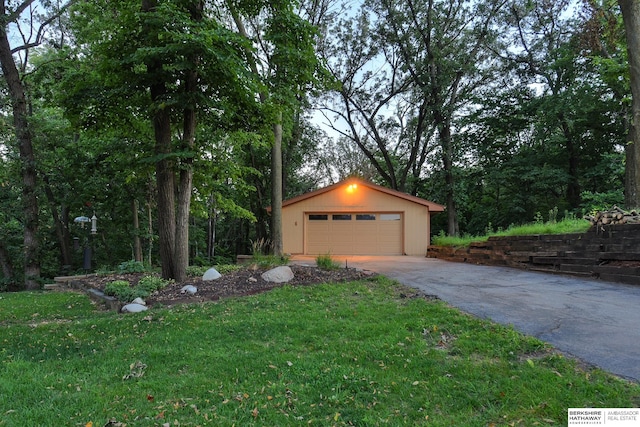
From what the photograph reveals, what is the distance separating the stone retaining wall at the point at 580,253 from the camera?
570 cm

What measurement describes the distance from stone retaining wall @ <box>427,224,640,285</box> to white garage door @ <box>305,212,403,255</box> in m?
5.55

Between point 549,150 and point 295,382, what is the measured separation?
58.1 ft

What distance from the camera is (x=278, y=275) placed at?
6.63 metres

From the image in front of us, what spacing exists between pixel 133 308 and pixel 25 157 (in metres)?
9.15

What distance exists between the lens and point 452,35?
1661 centimetres

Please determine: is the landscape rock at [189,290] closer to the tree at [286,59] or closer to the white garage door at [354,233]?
the tree at [286,59]

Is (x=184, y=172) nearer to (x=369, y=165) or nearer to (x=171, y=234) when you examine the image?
(x=171, y=234)

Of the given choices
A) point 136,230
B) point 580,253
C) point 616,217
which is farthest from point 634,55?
point 136,230

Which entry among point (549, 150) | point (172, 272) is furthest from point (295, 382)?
point (549, 150)

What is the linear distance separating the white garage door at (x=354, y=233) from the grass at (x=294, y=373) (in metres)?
10.5

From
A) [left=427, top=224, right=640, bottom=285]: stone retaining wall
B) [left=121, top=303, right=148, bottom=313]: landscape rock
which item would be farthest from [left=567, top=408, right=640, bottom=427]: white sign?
[left=121, top=303, right=148, bottom=313]: landscape rock

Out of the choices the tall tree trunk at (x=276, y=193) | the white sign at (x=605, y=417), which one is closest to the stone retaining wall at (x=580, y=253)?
the white sign at (x=605, y=417)

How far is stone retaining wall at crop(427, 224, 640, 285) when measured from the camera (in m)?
5.70

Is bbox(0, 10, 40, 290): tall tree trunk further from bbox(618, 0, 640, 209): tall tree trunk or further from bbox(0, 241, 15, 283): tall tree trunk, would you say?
bbox(618, 0, 640, 209): tall tree trunk
